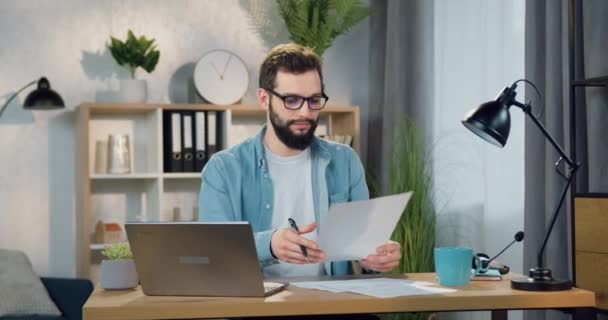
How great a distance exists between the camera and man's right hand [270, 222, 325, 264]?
2.33m

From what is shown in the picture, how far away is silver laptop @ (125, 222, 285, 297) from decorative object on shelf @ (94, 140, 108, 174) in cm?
272

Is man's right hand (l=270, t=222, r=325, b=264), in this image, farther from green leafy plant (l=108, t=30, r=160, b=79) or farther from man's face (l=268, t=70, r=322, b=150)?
Answer: green leafy plant (l=108, t=30, r=160, b=79)

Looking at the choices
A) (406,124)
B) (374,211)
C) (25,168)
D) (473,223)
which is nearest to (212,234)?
(374,211)

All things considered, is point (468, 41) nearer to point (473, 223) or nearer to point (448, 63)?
point (448, 63)

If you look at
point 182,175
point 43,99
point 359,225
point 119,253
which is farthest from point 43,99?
point 359,225

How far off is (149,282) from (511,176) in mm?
2102

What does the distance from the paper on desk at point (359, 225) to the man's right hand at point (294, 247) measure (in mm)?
25

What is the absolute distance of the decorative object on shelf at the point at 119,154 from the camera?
4809 millimetres

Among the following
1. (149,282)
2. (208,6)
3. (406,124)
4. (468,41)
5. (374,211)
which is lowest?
(149,282)

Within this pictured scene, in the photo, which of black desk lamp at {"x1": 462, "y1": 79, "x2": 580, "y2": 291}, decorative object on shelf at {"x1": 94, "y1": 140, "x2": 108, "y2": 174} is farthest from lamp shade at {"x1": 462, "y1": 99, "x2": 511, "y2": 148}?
decorative object on shelf at {"x1": 94, "y1": 140, "x2": 108, "y2": 174}

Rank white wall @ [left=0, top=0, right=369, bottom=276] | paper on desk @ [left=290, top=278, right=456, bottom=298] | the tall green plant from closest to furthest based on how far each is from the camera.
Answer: paper on desk @ [left=290, top=278, right=456, bottom=298] → the tall green plant → white wall @ [left=0, top=0, right=369, bottom=276]

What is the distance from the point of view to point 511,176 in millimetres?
3924

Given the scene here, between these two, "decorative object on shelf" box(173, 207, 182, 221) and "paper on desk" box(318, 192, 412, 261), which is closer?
"paper on desk" box(318, 192, 412, 261)

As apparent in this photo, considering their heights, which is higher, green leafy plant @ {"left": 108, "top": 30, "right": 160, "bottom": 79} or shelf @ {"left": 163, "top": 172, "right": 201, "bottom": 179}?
green leafy plant @ {"left": 108, "top": 30, "right": 160, "bottom": 79}
